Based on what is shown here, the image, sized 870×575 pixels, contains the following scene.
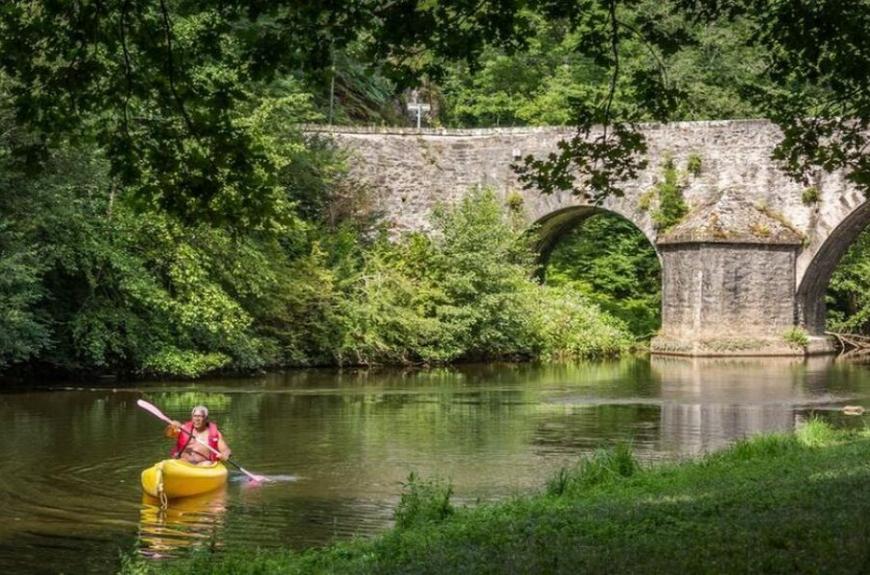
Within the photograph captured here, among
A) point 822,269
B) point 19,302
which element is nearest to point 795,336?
point 822,269

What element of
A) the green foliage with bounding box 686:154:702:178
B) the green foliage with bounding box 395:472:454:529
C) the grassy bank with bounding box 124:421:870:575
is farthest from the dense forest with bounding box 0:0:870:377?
the green foliage with bounding box 686:154:702:178

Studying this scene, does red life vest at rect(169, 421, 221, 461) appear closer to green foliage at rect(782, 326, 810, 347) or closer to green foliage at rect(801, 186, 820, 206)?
green foliage at rect(801, 186, 820, 206)

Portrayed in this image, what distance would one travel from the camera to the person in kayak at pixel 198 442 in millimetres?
14041

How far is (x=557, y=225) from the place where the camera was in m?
36.6

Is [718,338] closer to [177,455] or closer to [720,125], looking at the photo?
[720,125]

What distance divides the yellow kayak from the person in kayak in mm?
447

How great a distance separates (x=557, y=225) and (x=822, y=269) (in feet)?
21.7

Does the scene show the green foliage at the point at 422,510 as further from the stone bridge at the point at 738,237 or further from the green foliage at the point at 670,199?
the green foliage at the point at 670,199

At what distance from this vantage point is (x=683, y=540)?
7.52 m

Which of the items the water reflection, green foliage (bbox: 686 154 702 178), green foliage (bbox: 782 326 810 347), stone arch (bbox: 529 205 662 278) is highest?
green foliage (bbox: 686 154 702 178)

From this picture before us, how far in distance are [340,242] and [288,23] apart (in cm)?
2322

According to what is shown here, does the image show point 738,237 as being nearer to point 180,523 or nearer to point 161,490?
point 161,490

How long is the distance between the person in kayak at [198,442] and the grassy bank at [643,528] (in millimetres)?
3277

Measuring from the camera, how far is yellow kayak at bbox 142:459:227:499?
12.9 metres
